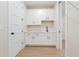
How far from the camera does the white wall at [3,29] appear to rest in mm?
2977

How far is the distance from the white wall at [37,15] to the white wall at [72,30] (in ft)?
13.2

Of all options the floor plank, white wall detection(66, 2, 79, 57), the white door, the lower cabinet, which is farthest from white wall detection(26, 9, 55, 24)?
white wall detection(66, 2, 79, 57)

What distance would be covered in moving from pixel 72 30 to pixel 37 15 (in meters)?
4.45

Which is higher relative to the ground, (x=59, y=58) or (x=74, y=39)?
(x=74, y=39)

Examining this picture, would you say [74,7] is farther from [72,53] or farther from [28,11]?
[28,11]

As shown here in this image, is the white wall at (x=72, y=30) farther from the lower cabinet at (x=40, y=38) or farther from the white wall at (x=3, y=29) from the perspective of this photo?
the lower cabinet at (x=40, y=38)

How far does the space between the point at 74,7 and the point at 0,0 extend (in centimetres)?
179

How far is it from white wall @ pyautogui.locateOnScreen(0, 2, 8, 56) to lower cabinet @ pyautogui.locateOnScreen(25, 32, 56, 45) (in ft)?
11.5

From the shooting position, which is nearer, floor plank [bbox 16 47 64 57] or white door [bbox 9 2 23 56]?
white door [bbox 9 2 23 56]

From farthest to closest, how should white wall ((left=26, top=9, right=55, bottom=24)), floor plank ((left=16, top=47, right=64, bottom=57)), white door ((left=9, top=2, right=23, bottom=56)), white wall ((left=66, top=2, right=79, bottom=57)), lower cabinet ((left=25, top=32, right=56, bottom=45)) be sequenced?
white wall ((left=26, top=9, right=55, bottom=24))
lower cabinet ((left=25, top=32, right=56, bottom=45))
floor plank ((left=16, top=47, right=64, bottom=57))
white door ((left=9, top=2, right=23, bottom=56))
white wall ((left=66, top=2, right=79, bottom=57))

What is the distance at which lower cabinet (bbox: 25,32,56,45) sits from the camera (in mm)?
6488

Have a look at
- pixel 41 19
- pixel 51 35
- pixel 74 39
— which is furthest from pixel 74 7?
pixel 41 19

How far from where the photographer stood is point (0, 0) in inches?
116

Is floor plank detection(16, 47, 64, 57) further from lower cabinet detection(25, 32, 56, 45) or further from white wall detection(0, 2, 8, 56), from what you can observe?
lower cabinet detection(25, 32, 56, 45)
